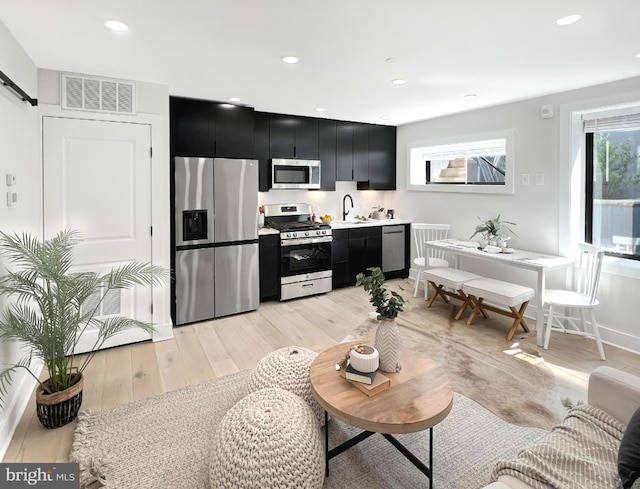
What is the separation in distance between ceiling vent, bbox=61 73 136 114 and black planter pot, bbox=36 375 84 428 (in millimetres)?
2298

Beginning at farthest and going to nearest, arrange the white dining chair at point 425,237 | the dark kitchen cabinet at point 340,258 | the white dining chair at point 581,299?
the dark kitchen cabinet at point 340,258 → the white dining chair at point 425,237 → the white dining chair at point 581,299

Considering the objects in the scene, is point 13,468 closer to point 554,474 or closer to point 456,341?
point 554,474

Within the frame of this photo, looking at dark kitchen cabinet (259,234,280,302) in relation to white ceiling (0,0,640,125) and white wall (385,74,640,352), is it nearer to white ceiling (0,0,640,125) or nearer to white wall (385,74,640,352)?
white ceiling (0,0,640,125)

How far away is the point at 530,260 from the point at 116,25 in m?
3.92

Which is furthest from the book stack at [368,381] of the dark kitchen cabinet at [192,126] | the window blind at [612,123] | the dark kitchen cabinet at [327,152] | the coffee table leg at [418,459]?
the dark kitchen cabinet at [327,152]

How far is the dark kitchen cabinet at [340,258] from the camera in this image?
208 inches

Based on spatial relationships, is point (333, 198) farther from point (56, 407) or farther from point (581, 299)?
point (56, 407)

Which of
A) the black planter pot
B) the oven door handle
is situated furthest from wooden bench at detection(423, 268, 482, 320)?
the black planter pot

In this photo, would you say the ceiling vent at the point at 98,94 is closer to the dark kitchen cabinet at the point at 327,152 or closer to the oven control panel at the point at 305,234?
the oven control panel at the point at 305,234

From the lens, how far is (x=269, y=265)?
15.6 ft

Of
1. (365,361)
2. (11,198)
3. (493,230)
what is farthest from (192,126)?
(493,230)

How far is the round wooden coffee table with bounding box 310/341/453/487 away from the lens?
1.64 m

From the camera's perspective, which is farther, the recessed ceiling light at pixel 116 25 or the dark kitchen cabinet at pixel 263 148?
the dark kitchen cabinet at pixel 263 148

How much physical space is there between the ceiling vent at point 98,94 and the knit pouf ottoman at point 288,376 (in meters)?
2.65
